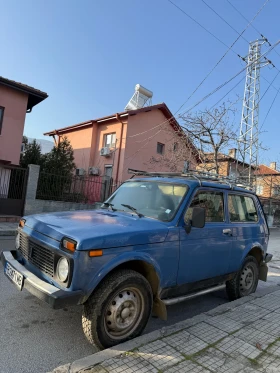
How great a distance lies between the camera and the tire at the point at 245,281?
471 centimetres

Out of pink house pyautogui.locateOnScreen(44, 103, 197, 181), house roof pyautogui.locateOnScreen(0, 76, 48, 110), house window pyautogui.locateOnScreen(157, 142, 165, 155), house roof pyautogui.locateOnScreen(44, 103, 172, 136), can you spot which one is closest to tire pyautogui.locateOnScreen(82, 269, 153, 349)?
house roof pyautogui.locateOnScreen(0, 76, 48, 110)

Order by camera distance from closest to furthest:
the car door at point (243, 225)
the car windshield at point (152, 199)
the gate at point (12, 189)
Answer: the car windshield at point (152, 199)
the car door at point (243, 225)
the gate at point (12, 189)

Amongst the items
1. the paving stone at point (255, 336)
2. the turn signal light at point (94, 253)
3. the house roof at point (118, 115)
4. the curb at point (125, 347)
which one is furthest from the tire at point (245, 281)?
the house roof at point (118, 115)

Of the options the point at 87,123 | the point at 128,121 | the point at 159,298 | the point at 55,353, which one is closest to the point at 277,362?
the point at 159,298

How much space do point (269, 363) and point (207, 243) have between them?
4.81 ft

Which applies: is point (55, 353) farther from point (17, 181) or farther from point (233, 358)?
point (17, 181)

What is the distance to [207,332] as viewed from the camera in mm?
3279

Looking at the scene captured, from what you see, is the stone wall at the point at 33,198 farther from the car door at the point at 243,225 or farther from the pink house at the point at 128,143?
the pink house at the point at 128,143

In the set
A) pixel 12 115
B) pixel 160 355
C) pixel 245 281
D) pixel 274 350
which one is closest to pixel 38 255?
pixel 160 355

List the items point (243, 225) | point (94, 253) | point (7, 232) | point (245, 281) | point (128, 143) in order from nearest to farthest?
point (94, 253)
point (243, 225)
point (245, 281)
point (7, 232)
point (128, 143)

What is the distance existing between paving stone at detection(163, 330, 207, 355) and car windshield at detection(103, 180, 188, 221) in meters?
1.27

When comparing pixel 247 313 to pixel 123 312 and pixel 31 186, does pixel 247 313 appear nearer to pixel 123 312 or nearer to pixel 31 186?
pixel 123 312

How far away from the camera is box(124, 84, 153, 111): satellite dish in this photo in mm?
20984

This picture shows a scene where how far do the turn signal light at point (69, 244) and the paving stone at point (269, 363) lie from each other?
2047 millimetres
